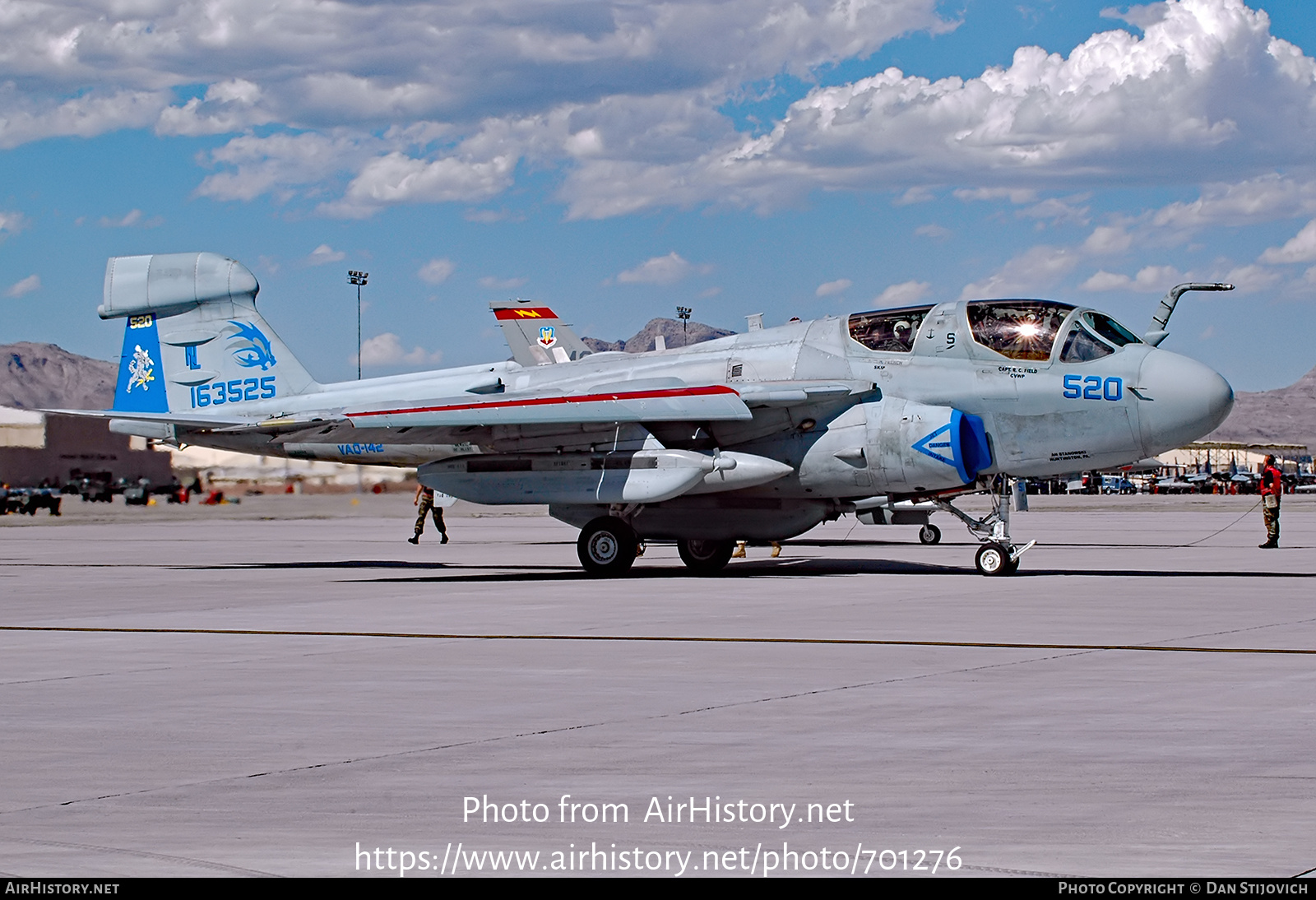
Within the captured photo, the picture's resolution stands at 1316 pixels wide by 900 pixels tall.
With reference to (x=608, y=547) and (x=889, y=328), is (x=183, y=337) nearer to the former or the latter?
(x=608, y=547)

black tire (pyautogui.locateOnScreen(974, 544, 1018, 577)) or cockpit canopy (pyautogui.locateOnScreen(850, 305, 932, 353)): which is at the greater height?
cockpit canopy (pyautogui.locateOnScreen(850, 305, 932, 353))

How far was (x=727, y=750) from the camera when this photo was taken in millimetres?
6980

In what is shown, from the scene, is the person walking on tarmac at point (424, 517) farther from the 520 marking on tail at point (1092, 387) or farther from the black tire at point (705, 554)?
the 520 marking on tail at point (1092, 387)

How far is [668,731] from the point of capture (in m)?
7.57

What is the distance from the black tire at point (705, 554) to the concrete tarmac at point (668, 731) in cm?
354

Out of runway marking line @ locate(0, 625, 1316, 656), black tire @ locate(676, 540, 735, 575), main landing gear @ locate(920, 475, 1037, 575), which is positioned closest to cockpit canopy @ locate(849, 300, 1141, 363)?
main landing gear @ locate(920, 475, 1037, 575)

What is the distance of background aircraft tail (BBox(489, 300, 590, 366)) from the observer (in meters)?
46.2

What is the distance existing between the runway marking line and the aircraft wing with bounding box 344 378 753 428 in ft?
22.8

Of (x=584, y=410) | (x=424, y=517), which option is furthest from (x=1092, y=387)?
(x=424, y=517)

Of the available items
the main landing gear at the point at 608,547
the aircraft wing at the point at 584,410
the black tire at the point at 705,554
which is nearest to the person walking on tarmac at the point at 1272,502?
the black tire at the point at 705,554

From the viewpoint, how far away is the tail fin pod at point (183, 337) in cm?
2422

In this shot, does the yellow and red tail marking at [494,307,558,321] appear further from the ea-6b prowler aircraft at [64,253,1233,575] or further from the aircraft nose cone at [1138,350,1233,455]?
the aircraft nose cone at [1138,350,1233,455]
